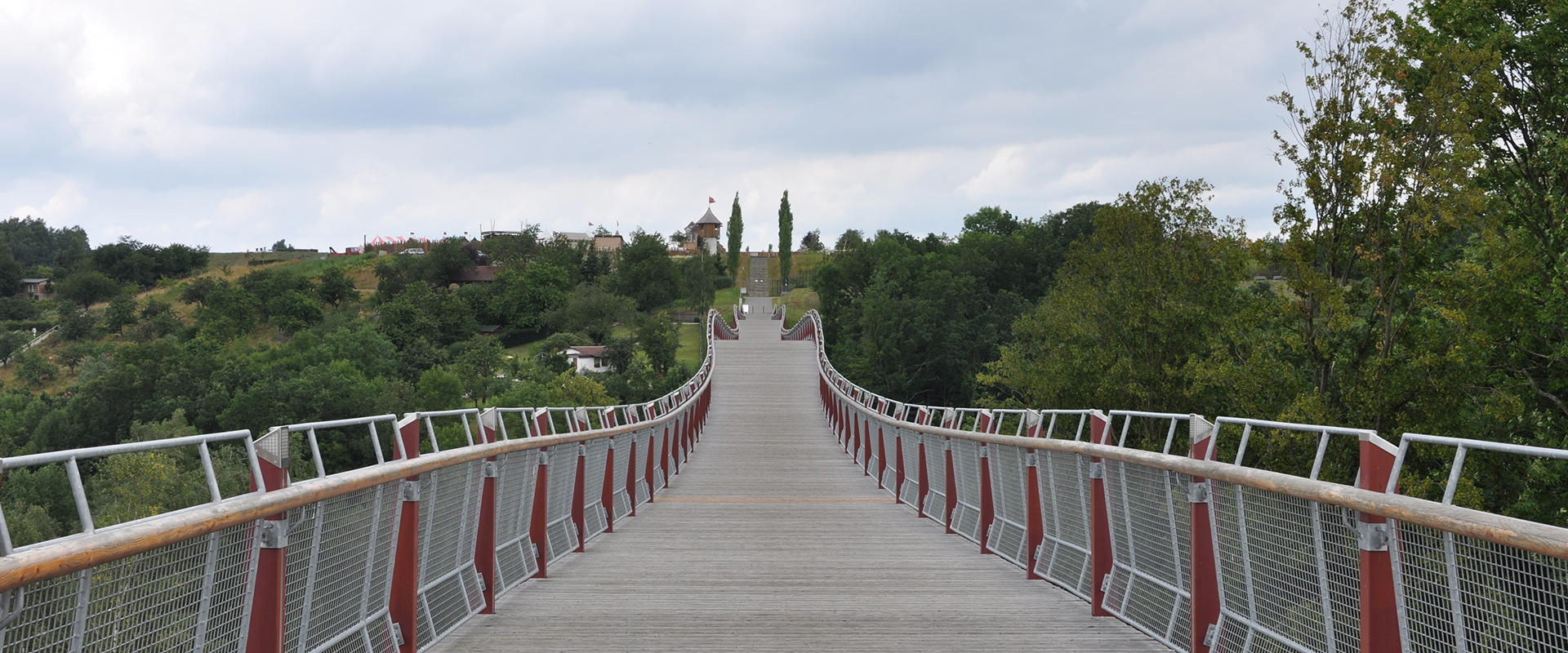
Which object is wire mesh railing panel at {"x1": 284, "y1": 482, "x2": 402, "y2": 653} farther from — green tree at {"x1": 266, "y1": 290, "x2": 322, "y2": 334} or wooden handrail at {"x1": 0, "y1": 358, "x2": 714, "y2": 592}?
green tree at {"x1": 266, "y1": 290, "x2": 322, "y2": 334}

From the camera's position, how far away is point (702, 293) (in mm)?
105688

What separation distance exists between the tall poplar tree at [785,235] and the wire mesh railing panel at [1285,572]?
12958 cm

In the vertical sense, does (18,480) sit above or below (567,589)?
below

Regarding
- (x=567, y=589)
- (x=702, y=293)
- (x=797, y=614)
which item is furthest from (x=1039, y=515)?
(x=702, y=293)

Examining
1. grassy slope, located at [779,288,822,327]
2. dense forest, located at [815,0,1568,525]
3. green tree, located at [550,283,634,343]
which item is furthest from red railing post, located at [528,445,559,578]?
green tree, located at [550,283,634,343]

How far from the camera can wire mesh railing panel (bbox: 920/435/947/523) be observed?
1297 centimetres

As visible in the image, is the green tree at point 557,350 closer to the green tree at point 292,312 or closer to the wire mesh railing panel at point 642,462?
the green tree at point 292,312

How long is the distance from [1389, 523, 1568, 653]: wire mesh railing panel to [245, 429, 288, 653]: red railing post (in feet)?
12.5

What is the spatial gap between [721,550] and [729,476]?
11.4m

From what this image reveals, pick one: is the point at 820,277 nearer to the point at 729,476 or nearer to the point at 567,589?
the point at 729,476

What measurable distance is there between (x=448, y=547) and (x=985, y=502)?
539 cm

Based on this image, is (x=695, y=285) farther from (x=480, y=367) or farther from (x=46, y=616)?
(x=46, y=616)

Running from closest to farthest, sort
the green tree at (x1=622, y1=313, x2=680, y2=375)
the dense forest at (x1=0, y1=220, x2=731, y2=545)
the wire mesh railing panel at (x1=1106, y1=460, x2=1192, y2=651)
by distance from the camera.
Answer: the wire mesh railing panel at (x1=1106, y1=460, x2=1192, y2=651) → the dense forest at (x1=0, y1=220, x2=731, y2=545) → the green tree at (x1=622, y1=313, x2=680, y2=375)

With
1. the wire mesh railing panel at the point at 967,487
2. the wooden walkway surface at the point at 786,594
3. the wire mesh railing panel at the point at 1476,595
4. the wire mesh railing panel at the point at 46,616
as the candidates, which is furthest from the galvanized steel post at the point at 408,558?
the wire mesh railing panel at the point at 967,487
